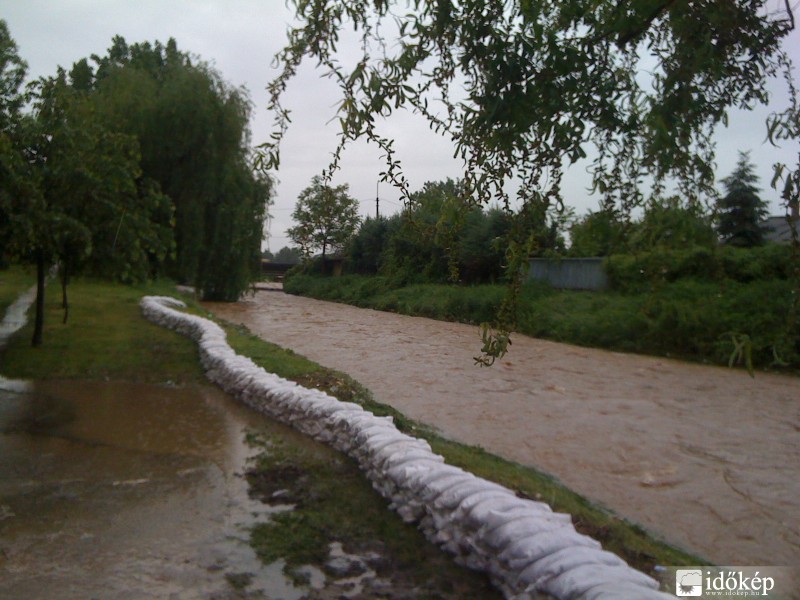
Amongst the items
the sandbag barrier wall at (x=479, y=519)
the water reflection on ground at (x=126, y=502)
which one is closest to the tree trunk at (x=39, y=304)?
the water reflection on ground at (x=126, y=502)

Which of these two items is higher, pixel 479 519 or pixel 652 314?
pixel 652 314

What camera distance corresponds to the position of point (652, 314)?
19.2 meters

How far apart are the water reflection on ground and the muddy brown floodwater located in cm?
321

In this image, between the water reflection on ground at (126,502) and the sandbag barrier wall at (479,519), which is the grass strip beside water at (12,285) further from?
the sandbag barrier wall at (479,519)

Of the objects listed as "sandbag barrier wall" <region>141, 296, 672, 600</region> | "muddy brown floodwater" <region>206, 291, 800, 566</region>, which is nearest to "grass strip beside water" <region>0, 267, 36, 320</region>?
"muddy brown floodwater" <region>206, 291, 800, 566</region>

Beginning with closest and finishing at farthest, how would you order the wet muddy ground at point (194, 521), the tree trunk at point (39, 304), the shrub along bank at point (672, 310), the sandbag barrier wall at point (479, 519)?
the sandbag barrier wall at point (479, 519) → the wet muddy ground at point (194, 521) → the tree trunk at point (39, 304) → the shrub along bank at point (672, 310)

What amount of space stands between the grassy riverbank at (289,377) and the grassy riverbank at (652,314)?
4.15 m

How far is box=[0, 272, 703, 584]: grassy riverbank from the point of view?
5.18 meters

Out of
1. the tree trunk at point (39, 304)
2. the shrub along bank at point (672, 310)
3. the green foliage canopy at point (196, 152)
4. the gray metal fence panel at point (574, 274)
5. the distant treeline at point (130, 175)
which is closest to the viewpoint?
the distant treeline at point (130, 175)

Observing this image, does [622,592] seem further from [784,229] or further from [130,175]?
[130,175]

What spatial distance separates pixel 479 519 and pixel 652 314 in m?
15.6

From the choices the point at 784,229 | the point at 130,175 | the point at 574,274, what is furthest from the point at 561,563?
the point at 574,274

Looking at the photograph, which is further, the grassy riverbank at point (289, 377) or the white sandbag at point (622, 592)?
the grassy riverbank at point (289, 377)

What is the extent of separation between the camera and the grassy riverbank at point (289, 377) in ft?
17.0
